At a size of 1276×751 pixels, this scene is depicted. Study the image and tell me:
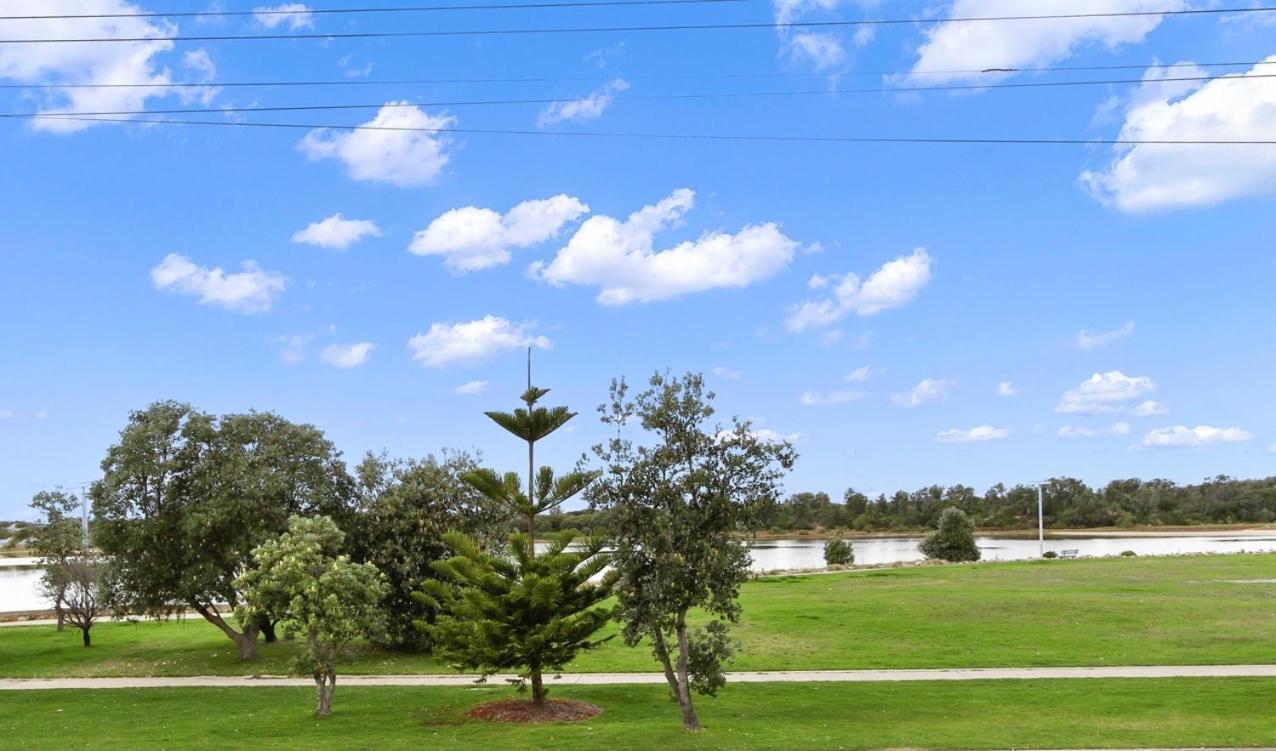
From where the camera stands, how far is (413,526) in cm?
2652

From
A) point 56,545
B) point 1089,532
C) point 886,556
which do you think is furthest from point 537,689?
point 1089,532

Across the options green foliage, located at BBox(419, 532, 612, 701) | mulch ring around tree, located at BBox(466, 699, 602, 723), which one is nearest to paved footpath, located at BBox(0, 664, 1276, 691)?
mulch ring around tree, located at BBox(466, 699, 602, 723)

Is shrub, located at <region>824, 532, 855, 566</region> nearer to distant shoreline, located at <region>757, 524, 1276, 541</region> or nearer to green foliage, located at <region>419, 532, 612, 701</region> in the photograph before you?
distant shoreline, located at <region>757, 524, 1276, 541</region>

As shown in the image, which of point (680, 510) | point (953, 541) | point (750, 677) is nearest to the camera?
point (680, 510)

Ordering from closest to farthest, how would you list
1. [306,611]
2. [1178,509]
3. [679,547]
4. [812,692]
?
[679,547], [306,611], [812,692], [1178,509]

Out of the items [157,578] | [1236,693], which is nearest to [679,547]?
[1236,693]

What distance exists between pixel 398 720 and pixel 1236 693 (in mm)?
14372

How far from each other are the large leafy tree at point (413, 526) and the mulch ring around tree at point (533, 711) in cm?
825

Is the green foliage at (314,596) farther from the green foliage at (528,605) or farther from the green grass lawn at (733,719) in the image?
the green foliage at (528,605)

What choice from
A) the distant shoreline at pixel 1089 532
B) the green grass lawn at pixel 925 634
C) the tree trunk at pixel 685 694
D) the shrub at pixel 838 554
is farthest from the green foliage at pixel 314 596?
the distant shoreline at pixel 1089 532

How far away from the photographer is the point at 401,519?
87.4ft

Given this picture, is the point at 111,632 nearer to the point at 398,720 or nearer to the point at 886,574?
the point at 398,720

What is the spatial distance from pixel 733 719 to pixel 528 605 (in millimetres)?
4062

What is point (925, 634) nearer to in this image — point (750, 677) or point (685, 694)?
point (750, 677)
